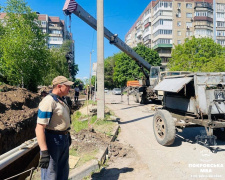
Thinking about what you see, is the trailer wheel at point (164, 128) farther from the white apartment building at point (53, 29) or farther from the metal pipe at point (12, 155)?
the white apartment building at point (53, 29)

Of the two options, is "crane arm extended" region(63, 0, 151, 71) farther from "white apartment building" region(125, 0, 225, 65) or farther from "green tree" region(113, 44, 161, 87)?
"white apartment building" region(125, 0, 225, 65)

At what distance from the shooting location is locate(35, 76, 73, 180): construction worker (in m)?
2.39

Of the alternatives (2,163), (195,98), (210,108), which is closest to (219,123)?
(210,108)

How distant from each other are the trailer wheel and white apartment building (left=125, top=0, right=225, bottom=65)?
43.0m

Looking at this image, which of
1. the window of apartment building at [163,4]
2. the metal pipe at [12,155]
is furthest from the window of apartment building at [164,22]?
the metal pipe at [12,155]

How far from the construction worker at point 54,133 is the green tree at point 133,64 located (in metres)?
38.1

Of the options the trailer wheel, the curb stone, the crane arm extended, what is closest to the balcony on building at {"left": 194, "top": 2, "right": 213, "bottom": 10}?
the crane arm extended

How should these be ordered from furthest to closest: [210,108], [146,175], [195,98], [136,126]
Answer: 1. [136,126]
2. [195,98]
3. [210,108]
4. [146,175]

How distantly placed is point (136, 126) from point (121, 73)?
37528 mm

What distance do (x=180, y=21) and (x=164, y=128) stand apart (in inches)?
1928

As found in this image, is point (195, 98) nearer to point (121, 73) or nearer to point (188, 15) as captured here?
point (121, 73)

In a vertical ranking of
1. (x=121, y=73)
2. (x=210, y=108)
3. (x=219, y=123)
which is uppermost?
(x=121, y=73)

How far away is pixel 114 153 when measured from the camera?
4.70 metres

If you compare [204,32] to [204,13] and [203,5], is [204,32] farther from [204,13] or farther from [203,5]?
[203,5]
